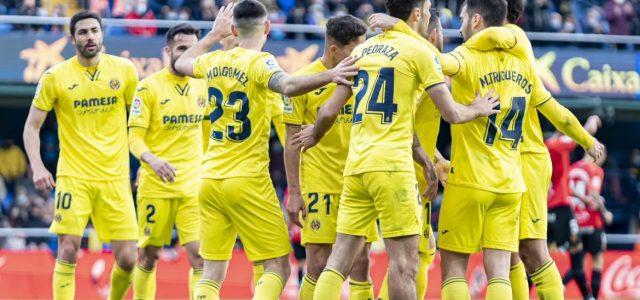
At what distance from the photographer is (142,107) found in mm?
11828

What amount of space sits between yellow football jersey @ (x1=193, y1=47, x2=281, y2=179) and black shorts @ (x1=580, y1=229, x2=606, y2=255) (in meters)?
8.28

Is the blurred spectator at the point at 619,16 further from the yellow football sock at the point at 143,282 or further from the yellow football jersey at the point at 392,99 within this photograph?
the yellow football jersey at the point at 392,99

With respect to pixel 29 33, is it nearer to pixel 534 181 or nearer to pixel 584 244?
pixel 584 244

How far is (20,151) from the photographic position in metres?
23.1

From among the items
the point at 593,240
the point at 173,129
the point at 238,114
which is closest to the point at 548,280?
the point at 238,114

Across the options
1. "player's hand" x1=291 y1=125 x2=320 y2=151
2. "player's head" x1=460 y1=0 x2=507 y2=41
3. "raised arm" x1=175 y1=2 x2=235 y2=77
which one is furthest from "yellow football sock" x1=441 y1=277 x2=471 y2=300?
"raised arm" x1=175 y1=2 x2=235 y2=77

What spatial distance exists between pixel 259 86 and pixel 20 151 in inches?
582

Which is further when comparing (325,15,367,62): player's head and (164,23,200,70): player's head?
(164,23,200,70): player's head

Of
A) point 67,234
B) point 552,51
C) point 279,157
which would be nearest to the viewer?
point 67,234

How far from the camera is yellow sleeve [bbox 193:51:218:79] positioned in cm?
950

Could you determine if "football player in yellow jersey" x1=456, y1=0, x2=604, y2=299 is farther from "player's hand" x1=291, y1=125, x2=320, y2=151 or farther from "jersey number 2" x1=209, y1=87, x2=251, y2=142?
"jersey number 2" x1=209, y1=87, x2=251, y2=142

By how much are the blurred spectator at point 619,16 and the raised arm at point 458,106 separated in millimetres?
16249

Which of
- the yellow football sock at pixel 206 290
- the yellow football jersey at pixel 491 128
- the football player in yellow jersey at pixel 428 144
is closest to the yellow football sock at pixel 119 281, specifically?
the yellow football sock at pixel 206 290

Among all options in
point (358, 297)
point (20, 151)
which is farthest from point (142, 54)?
point (358, 297)
